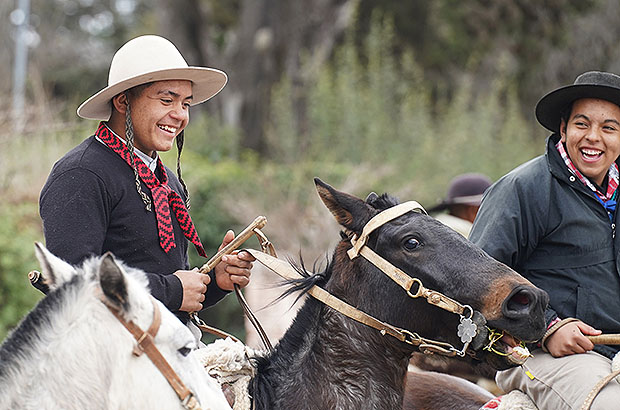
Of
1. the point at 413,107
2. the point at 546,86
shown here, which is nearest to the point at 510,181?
the point at 413,107

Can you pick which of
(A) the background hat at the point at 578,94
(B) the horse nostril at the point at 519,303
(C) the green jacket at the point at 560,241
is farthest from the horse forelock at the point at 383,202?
(A) the background hat at the point at 578,94

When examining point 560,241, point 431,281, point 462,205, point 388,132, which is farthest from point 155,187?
point 388,132

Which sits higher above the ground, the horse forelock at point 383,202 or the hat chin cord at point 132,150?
the hat chin cord at point 132,150

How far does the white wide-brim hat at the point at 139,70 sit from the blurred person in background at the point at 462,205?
12.8ft

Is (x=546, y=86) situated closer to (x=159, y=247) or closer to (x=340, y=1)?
(x=340, y=1)

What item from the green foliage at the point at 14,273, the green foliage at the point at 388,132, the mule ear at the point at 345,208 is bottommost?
the green foliage at the point at 14,273

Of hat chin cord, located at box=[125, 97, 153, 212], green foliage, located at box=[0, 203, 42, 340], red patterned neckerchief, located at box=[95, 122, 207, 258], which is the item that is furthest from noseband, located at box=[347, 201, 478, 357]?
green foliage, located at box=[0, 203, 42, 340]

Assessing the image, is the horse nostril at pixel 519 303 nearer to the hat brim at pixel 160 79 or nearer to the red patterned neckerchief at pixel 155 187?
the red patterned neckerchief at pixel 155 187

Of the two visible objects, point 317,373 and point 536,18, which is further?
point 536,18

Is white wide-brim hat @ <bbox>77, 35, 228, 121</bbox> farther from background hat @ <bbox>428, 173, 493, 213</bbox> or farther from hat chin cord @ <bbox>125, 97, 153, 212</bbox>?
background hat @ <bbox>428, 173, 493, 213</bbox>

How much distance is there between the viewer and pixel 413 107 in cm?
1373

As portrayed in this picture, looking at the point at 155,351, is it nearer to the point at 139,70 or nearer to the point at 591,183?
the point at 139,70

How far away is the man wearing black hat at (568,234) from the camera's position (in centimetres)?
353

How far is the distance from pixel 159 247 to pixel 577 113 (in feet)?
7.46
